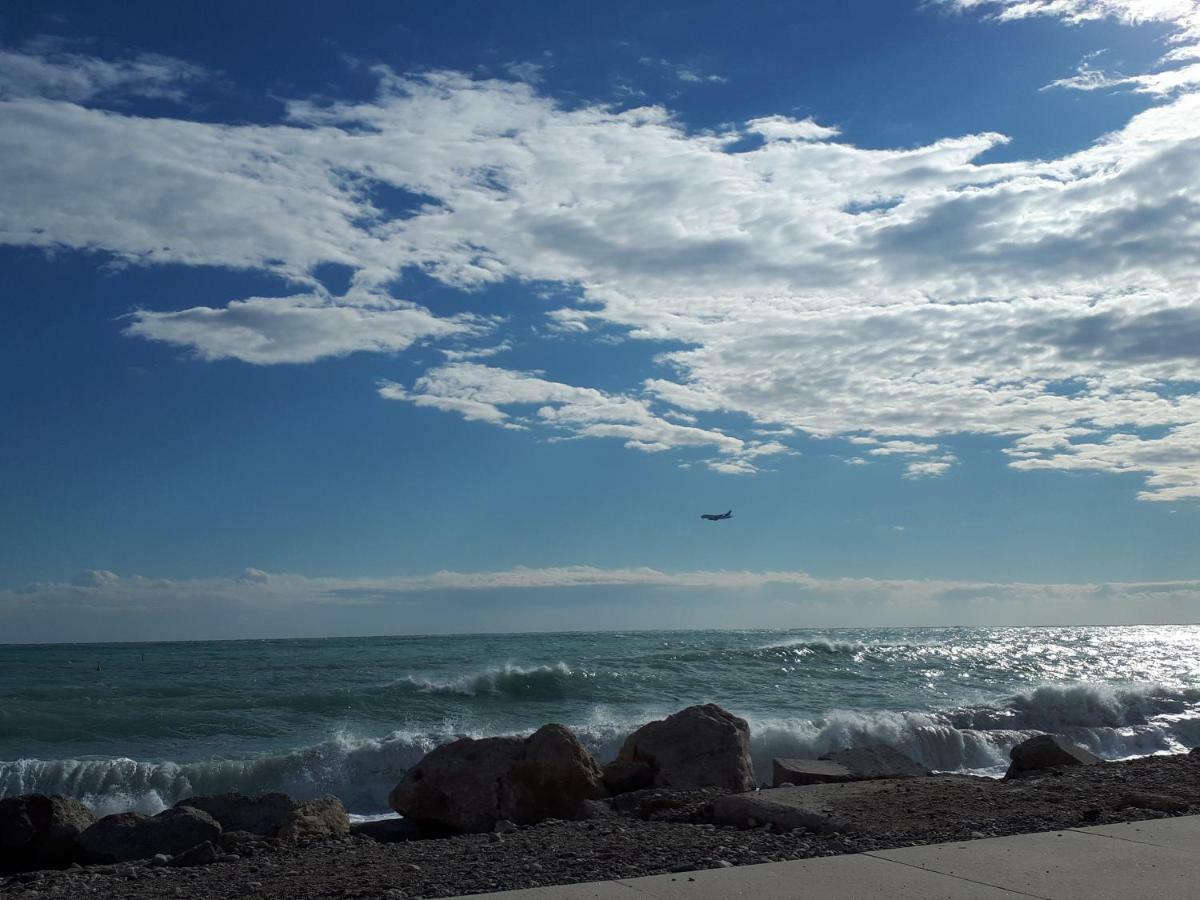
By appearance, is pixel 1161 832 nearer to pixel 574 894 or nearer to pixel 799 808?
pixel 799 808

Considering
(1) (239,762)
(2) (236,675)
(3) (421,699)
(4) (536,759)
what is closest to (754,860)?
(4) (536,759)

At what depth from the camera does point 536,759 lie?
1034 centimetres

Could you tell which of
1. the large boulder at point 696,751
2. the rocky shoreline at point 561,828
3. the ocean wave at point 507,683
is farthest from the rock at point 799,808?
the ocean wave at point 507,683

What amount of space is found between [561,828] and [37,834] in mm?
5027

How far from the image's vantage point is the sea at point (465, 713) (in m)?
14.5

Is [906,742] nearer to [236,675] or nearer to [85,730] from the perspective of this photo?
[85,730]

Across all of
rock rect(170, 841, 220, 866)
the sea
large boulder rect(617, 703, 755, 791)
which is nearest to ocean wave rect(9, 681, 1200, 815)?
the sea

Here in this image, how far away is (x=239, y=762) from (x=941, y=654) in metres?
33.5

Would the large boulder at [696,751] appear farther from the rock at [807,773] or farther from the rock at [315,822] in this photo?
the rock at [315,822]

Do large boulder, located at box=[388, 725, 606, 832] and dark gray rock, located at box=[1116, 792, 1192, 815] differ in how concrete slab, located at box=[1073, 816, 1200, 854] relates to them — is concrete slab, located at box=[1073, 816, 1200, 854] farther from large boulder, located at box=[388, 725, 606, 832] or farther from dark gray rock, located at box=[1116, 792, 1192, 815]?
large boulder, located at box=[388, 725, 606, 832]

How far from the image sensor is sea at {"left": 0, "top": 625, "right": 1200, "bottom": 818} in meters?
14.5

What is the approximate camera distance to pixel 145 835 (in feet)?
30.7

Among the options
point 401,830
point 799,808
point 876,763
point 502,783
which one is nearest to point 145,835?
point 401,830

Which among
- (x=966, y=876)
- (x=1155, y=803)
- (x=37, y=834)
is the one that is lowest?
(x=37, y=834)
